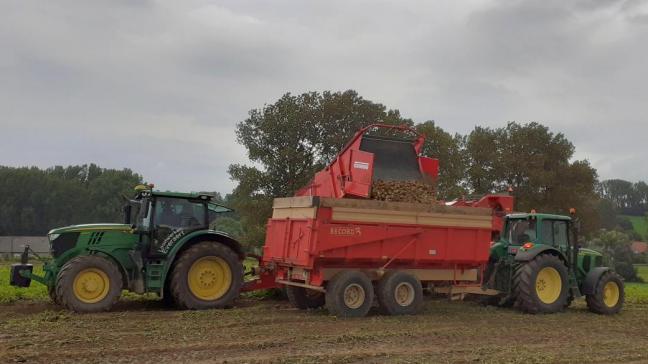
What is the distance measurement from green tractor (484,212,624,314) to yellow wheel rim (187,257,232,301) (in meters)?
5.25

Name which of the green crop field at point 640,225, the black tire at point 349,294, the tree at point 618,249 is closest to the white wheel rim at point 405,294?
the black tire at point 349,294

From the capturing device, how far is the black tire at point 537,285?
11.5 m

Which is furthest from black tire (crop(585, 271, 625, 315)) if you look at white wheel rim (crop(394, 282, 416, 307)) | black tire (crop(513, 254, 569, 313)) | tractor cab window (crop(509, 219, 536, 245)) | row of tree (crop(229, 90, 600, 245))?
row of tree (crop(229, 90, 600, 245))

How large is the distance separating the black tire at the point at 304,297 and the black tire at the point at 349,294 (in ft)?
4.25

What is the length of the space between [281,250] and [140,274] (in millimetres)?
2492

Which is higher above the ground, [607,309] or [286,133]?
[286,133]

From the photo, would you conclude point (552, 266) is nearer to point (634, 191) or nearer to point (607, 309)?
point (607, 309)

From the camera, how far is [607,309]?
12219mm

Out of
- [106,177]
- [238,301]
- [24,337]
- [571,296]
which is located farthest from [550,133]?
[106,177]

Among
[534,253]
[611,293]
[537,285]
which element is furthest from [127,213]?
[611,293]

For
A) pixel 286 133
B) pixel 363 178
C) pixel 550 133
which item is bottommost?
pixel 363 178

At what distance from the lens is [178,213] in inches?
440

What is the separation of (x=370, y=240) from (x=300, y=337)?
2.60m

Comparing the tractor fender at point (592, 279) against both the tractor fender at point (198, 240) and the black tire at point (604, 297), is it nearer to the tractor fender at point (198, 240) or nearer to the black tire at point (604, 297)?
the black tire at point (604, 297)
